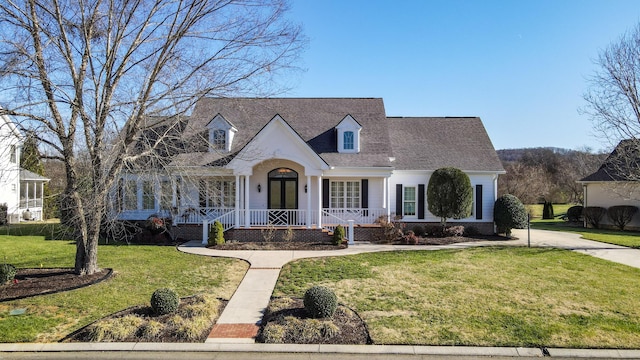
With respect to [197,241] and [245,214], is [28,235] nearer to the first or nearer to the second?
[197,241]

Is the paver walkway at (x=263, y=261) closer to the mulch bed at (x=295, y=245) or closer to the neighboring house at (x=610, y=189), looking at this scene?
the mulch bed at (x=295, y=245)

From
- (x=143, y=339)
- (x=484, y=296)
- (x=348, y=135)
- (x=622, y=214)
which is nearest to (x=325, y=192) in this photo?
(x=348, y=135)

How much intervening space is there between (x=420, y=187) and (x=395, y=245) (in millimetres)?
4904

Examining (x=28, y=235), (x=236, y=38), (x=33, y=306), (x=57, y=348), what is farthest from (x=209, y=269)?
(x=28, y=235)

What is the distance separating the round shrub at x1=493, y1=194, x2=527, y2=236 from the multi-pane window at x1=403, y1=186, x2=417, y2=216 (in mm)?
4174

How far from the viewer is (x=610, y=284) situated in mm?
11000

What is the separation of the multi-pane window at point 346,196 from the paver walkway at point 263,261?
3021mm

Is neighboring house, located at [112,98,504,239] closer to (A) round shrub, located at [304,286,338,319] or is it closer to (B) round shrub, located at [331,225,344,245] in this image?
(B) round shrub, located at [331,225,344,245]

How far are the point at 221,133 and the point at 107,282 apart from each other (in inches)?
435

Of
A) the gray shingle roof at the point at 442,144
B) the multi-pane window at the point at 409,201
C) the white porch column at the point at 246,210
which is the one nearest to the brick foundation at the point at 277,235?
the white porch column at the point at 246,210

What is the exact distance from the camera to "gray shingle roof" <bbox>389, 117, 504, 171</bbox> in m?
21.8

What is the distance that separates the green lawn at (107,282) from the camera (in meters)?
Result: 8.04

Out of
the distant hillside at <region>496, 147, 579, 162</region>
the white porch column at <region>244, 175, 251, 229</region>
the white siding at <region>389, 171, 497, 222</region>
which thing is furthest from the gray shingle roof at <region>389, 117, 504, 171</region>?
the distant hillside at <region>496, 147, 579, 162</region>

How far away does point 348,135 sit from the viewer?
2089 centimetres
